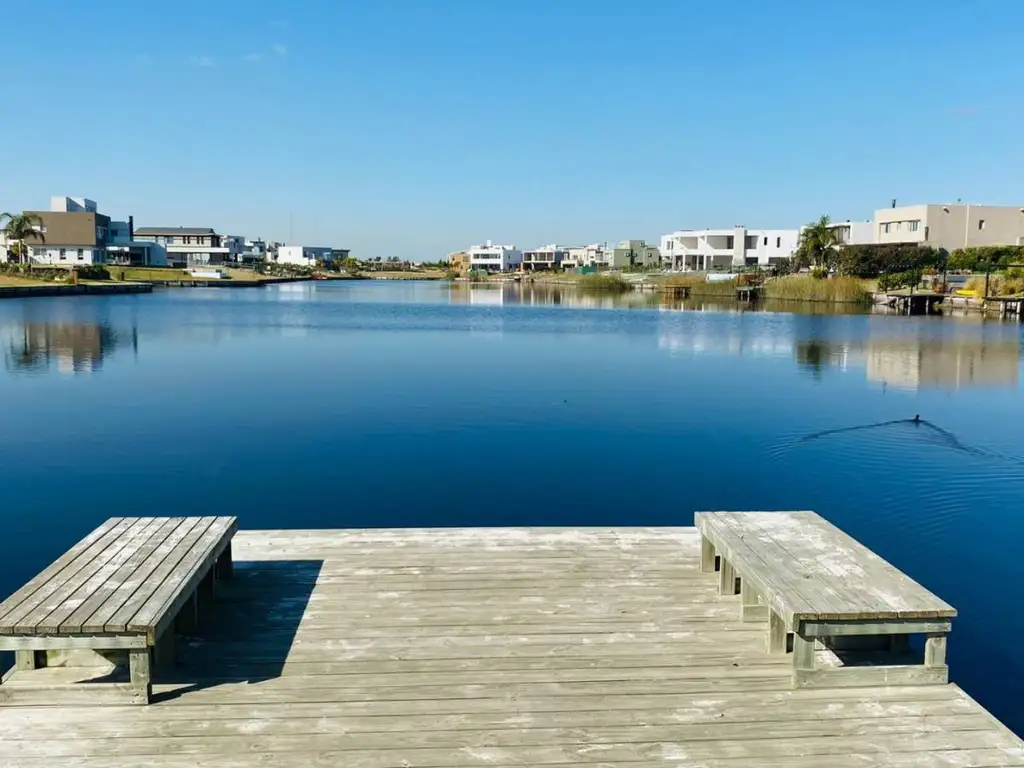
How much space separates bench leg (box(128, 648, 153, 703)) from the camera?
469 centimetres

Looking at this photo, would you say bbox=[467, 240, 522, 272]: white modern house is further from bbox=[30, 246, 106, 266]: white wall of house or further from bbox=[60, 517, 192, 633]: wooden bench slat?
bbox=[60, 517, 192, 633]: wooden bench slat

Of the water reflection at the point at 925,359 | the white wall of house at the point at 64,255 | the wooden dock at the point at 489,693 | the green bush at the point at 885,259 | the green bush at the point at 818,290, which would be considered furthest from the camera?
the white wall of house at the point at 64,255

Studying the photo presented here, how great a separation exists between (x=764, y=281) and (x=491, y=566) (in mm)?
79728

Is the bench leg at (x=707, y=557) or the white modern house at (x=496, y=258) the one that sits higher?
the white modern house at (x=496, y=258)

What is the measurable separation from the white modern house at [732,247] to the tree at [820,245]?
2033cm

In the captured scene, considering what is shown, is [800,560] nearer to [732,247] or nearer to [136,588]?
[136,588]

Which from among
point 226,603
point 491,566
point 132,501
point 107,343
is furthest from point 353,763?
point 107,343

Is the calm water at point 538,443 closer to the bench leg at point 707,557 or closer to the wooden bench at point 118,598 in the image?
the bench leg at point 707,557

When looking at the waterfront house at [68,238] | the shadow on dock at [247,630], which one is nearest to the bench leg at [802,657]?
the shadow on dock at [247,630]

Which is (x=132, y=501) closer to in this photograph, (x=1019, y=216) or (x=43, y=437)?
(x=43, y=437)

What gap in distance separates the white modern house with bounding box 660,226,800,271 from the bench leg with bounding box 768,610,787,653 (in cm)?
11206

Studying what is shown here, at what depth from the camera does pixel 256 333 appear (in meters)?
39.1

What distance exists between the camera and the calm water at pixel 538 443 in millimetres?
10586

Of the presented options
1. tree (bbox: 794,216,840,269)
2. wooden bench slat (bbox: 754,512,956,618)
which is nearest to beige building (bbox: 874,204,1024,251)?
tree (bbox: 794,216,840,269)
